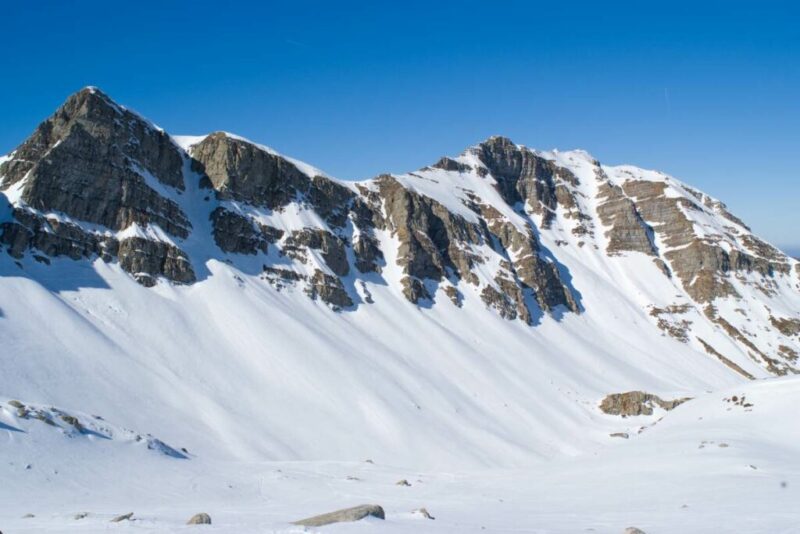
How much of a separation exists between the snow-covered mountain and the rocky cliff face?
498 mm

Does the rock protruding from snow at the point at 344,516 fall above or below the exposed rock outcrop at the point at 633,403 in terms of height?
below

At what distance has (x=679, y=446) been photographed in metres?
32.8

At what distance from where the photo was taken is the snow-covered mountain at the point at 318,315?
6017 centimetres

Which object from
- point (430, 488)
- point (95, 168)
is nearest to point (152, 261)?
point (95, 168)

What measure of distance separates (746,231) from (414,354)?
510ft

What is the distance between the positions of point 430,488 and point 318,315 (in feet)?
224

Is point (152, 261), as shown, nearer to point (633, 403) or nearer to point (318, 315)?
point (318, 315)

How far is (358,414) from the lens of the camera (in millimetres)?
71188

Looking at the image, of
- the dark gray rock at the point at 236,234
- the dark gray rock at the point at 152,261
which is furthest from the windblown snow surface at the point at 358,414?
the dark gray rock at the point at 236,234

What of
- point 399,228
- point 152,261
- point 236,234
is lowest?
point 152,261

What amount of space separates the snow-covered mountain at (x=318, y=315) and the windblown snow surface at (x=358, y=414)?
1.38 feet

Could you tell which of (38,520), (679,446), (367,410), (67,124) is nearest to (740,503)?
(679,446)

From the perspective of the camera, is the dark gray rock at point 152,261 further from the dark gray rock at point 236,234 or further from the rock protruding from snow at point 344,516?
the rock protruding from snow at point 344,516

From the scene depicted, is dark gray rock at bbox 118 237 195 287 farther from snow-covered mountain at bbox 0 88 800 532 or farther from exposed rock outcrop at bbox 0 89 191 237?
exposed rock outcrop at bbox 0 89 191 237
